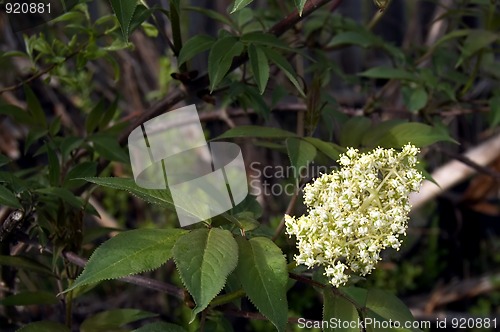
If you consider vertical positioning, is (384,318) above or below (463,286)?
above

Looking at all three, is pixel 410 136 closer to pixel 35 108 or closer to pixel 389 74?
pixel 389 74

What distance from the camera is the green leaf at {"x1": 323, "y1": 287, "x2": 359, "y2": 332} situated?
2.71 ft

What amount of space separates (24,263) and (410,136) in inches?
25.4

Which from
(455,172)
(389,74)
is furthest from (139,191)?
(455,172)

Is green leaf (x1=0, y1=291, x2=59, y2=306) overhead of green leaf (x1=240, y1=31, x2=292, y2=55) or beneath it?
beneath

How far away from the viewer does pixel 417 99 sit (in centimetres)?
141

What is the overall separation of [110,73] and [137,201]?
0.50 m

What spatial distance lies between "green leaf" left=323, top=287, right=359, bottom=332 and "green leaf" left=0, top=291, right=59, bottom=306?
0.47m

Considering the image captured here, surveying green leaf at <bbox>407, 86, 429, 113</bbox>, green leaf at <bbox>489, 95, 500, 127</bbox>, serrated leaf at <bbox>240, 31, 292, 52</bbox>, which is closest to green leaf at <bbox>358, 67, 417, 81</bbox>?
green leaf at <bbox>407, 86, 429, 113</bbox>

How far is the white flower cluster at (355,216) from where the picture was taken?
80 centimetres

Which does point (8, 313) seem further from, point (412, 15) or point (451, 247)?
point (412, 15)

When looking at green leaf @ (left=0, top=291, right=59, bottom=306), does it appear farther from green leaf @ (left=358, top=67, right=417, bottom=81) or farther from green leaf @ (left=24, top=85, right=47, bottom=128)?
green leaf @ (left=358, top=67, right=417, bottom=81)

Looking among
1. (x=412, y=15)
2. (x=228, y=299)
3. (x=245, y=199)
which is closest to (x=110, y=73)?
(x=412, y=15)

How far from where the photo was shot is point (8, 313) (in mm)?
1320
